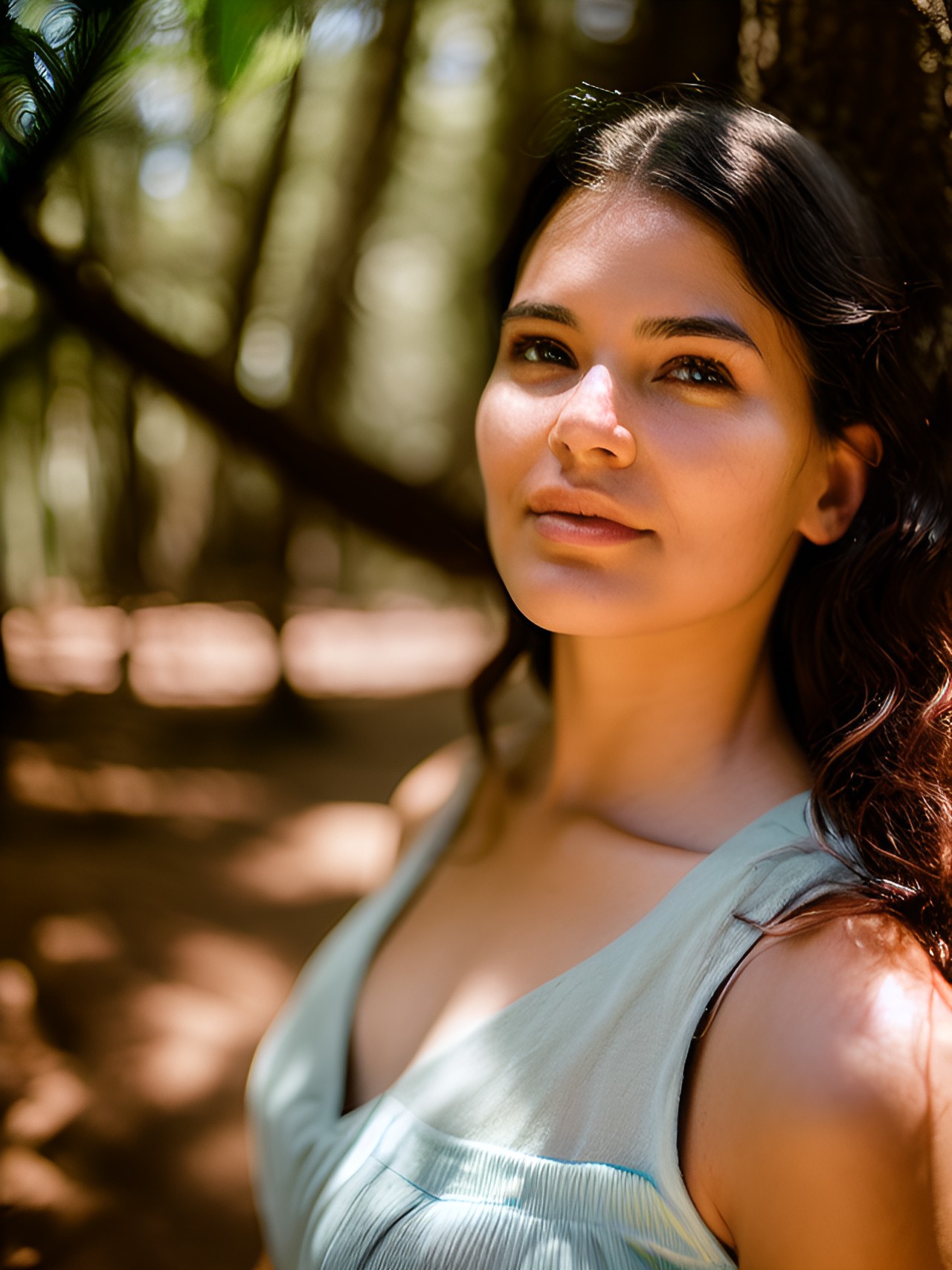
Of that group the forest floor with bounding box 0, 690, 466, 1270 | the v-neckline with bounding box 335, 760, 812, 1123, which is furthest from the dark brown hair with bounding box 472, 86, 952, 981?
the forest floor with bounding box 0, 690, 466, 1270

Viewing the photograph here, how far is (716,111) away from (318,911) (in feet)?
9.21

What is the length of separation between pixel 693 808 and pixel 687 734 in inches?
3.8

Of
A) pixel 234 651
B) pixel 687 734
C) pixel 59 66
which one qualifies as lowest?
pixel 234 651

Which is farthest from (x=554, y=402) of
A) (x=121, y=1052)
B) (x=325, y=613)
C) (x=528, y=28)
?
(x=325, y=613)

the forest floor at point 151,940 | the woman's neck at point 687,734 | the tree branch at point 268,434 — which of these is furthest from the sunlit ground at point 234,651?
the woman's neck at point 687,734

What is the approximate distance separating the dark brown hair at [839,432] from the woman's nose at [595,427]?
0.20m

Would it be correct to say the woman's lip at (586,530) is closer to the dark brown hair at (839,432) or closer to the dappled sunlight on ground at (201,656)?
the dark brown hair at (839,432)

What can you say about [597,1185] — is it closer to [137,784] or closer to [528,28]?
[528,28]

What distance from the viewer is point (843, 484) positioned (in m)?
1.17

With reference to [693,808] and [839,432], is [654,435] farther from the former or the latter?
[693,808]

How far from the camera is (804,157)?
3.58 ft

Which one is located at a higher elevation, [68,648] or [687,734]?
[687,734]

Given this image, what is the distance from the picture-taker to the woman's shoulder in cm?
78

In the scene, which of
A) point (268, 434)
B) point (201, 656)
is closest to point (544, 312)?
point (268, 434)
